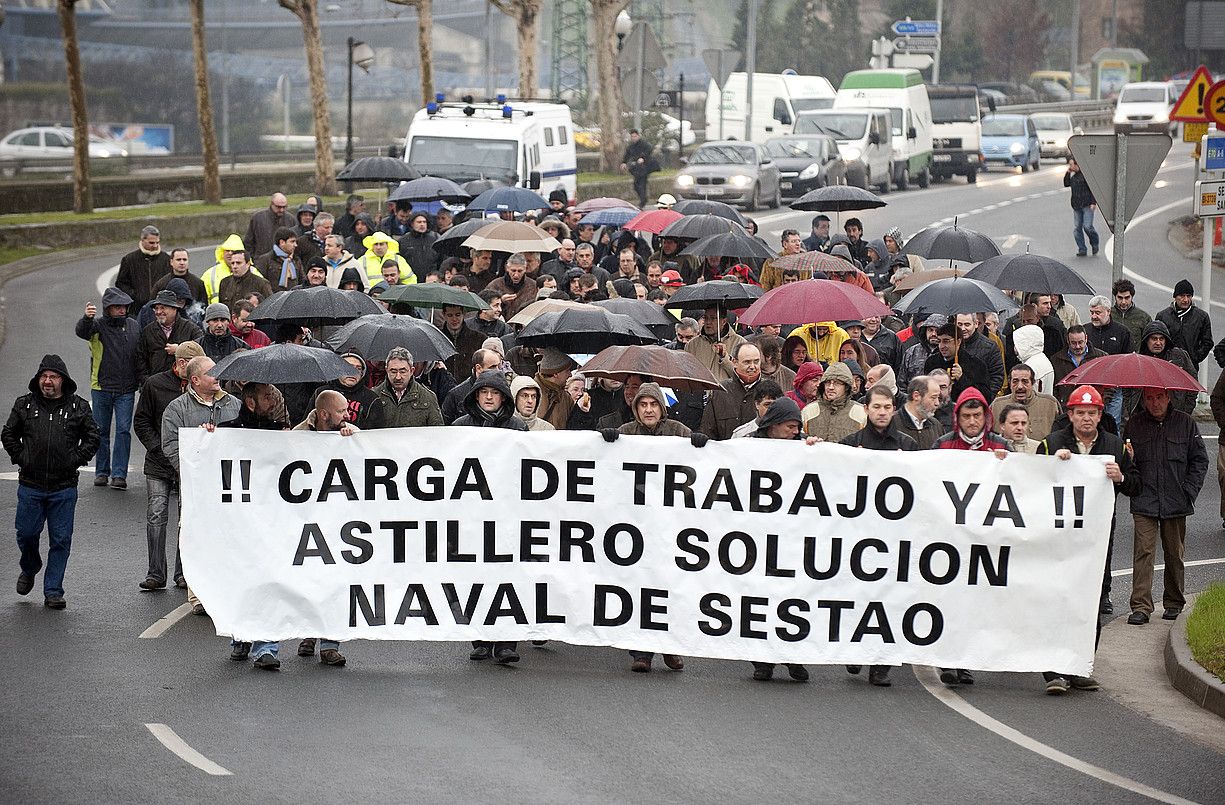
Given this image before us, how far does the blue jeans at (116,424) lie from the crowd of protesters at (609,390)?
18 millimetres

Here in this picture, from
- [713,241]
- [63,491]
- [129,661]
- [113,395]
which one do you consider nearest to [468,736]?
[129,661]

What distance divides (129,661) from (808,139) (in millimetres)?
32970

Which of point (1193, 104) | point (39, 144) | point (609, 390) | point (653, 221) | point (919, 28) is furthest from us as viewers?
point (919, 28)

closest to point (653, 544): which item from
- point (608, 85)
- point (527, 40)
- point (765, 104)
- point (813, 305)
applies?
point (813, 305)

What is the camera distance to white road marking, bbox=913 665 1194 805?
7.95 m

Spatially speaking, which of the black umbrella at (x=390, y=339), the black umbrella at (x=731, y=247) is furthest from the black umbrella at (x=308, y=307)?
the black umbrella at (x=731, y=247)

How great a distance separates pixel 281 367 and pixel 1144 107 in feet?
202

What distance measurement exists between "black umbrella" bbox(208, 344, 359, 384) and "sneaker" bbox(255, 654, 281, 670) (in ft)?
5.23

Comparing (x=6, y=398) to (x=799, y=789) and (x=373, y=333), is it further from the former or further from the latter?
(x=799, y=789)

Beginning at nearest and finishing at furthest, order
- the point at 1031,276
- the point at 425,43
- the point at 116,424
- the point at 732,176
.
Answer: the point at 1031,276, the point at 116,424, the point at 732,176, the point at 425,43

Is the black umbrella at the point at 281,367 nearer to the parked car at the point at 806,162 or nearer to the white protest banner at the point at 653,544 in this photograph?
the white protest banner at the point at 653,544

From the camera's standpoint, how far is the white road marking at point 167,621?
1048 cm

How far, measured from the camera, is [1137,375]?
36.0 feet

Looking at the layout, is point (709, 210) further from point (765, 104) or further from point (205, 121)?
point (765, 104)
